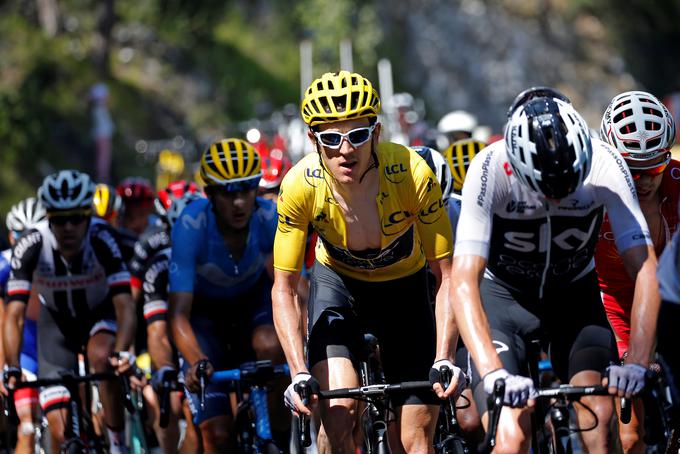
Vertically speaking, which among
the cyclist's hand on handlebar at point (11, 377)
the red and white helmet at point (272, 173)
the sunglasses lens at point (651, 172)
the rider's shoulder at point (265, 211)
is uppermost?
the red and white helmet at point (272, 173)

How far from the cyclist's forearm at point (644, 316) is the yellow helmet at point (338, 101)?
5.55 feet

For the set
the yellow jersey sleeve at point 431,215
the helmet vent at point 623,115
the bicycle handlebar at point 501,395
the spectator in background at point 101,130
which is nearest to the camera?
the bicycle handlebar at point 501,395

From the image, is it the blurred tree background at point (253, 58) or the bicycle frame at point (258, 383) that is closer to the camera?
the bicycle frame at point (258, 383)

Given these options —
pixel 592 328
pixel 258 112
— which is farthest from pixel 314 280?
pixel 258 112

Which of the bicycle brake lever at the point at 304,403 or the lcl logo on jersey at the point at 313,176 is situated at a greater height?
the lcl logo on jersey at the point at 313,176

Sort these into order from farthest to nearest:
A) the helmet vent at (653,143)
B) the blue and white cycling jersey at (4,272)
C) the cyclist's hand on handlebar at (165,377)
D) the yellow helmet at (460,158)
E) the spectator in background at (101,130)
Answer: the spectator in background at (101,130) < the blue and white cycling jersey at (4,272) < the yellow helmet at (460,158) < the cyclist's hand on handlebar at (165,377) < the helmet vent at (653,143)

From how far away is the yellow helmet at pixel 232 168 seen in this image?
8.18m

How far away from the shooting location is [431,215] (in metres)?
6.45

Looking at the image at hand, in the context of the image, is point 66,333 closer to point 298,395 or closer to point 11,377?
point 11,377

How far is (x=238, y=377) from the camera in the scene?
23.7 feet

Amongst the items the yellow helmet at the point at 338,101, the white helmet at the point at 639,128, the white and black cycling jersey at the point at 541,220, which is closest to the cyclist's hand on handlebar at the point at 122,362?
the yellow helmet at the point at 338,101

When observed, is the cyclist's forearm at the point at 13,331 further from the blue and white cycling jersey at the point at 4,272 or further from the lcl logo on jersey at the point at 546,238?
the lcl logo on jersey at the point at 546,238

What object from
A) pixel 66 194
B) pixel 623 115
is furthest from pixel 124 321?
pixel 623 115

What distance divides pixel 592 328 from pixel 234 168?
10.1 ft
